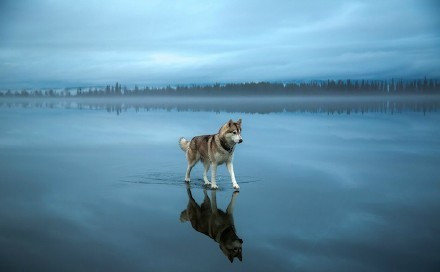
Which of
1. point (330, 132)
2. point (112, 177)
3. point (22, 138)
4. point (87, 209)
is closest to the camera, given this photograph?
point (87, 209)

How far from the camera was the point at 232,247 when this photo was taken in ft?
27.4

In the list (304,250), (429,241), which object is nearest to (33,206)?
(304,250)

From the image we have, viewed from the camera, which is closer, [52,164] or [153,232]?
[153,232]

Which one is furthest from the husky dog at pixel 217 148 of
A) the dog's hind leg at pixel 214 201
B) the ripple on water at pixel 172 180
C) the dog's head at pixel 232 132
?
the dog's hind leg at pixel 214 201

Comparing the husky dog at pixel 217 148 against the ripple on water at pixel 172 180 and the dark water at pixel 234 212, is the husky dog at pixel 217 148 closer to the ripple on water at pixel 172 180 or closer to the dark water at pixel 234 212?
the ripple on water at pixel 172 180

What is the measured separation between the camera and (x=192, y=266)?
756 centimetres

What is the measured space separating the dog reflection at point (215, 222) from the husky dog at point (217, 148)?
921mm

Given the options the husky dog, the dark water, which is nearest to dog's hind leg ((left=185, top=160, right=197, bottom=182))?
the husky dog

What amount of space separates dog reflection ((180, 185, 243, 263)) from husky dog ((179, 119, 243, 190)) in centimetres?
92

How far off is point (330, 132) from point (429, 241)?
A: 22.6 metres

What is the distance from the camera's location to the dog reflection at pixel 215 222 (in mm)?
8391

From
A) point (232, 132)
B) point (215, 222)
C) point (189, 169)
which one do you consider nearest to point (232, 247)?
point (215, 222)

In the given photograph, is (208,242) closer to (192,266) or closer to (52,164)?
(192,266)

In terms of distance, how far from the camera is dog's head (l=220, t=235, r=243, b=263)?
26.0ft
